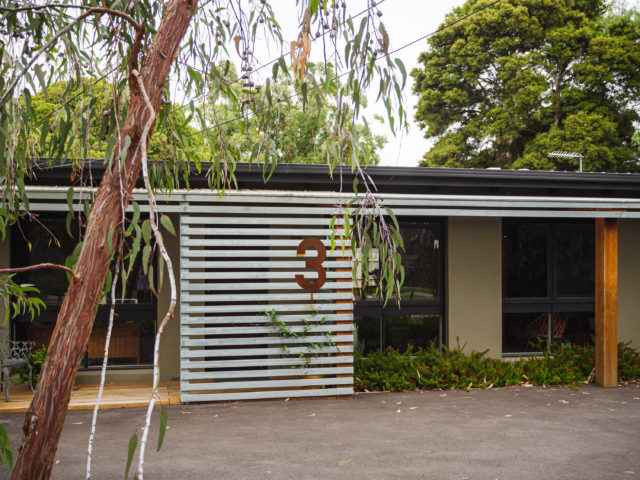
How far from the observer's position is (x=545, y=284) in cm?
904

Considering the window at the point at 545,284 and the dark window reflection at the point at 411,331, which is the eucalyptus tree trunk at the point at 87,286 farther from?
the window at the point at 545,284

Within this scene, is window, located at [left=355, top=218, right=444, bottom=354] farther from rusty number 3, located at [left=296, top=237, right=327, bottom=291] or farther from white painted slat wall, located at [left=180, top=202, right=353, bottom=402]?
rusty number 3, located at [left=296, top=237, right=327, bottom=291]

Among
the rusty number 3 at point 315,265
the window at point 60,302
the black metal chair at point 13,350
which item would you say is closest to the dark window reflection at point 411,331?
the rusty number 3 at point 315,265

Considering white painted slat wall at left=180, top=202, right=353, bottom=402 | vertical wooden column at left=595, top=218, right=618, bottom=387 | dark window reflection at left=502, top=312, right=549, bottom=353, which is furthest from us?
dark window reflection at left=502, top=312, right=549, bottom=353

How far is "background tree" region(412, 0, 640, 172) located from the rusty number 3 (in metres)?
15.9

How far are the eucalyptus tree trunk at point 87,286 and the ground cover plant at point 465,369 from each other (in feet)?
19.7

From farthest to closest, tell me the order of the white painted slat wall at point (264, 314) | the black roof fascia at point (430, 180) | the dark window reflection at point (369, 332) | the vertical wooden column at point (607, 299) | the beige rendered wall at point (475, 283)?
the beige rendered wall at point (475, 283) → the dark window reflection at point (369, 332) → the vertical wooden column at point (607, 299) → the black roof fascia at point (430, 180) → the white painted slat wall at point (264, 314)

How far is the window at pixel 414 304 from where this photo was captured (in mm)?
→ 8492

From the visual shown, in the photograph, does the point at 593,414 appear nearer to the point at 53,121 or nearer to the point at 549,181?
the point at 549,181

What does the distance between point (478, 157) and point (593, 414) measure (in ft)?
58.1

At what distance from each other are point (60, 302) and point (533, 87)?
19.0 m

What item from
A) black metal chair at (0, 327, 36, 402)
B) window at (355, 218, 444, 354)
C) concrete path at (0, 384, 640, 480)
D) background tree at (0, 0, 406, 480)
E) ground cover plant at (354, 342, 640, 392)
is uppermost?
background tree at (0, 0, 406, 480)

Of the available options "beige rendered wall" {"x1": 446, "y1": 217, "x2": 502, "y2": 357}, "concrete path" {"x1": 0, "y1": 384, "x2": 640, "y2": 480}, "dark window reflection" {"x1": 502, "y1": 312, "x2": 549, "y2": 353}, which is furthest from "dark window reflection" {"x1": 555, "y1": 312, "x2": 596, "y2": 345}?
"concrete path" {"x1": 0, "y1": 384, "x2": 640, "y2": 480}

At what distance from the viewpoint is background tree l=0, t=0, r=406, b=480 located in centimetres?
185
